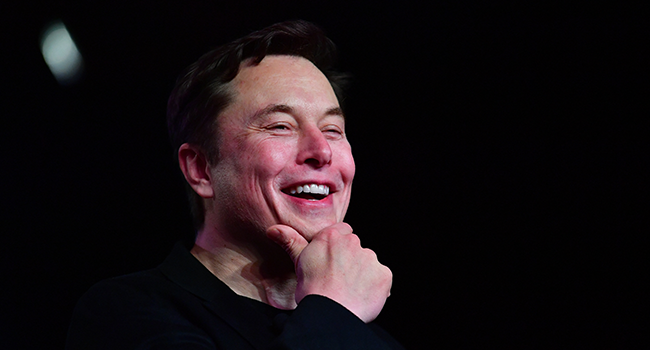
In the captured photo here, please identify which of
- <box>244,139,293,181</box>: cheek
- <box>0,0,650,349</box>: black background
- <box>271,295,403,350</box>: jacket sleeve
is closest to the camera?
<box>271,295,403,350</box>: jacket sleeve

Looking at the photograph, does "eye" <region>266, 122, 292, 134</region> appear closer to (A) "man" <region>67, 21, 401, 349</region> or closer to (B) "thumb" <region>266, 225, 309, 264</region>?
(A) "man" <region>67, 21, 401, 349</region>

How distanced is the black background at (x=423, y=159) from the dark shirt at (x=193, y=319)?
72 centimetres

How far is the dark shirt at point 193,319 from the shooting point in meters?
1.16

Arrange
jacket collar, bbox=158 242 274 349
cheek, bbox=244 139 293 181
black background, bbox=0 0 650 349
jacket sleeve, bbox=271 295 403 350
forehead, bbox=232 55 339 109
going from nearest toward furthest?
jacket sleeve, bbox=271 295 403 350 → jacket collar, bbox=158 242 274 349 → cheek, bbox=244 139 293 181 → forehead, bbox=232 55 339 109 → black background, bbox=0 0 650 349

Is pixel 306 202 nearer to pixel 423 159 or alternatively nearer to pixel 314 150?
pixel 314 150

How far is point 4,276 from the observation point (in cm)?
194

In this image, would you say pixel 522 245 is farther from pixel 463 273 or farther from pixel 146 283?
pixel 146 283

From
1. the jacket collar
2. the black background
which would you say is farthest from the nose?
the black background

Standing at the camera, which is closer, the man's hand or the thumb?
the man's hand

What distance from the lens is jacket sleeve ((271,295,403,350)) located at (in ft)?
3.67

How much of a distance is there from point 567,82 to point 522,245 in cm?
71

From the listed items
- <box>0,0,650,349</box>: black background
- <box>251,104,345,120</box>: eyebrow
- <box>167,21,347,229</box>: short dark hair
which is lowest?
<box>0,0,650,349</box>: black background

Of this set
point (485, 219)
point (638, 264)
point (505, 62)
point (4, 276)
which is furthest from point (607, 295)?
point (4, 276)

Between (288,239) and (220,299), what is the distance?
231mm
